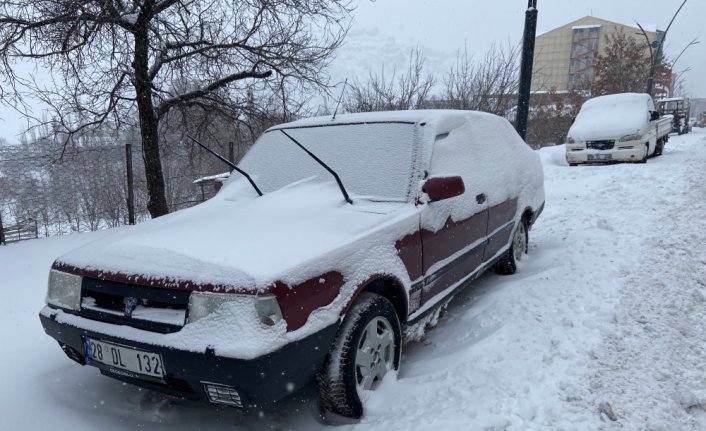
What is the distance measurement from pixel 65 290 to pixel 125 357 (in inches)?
24.8

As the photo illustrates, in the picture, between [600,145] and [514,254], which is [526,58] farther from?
[600,145]

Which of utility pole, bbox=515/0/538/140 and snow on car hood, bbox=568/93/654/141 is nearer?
utility pole, bbox=515/0/538/140

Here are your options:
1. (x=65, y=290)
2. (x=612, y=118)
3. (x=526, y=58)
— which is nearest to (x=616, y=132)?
(x=612, y=118)

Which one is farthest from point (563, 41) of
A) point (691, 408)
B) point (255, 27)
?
point (691, 408)

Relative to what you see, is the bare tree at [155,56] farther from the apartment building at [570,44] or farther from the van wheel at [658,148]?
the apartment building at [570,44]

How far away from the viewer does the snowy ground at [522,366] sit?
234 centimetres

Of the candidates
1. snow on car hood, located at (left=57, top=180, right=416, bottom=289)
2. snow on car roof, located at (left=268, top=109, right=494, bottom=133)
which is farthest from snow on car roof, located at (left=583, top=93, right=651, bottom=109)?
snow on car hood, located at (left=57, top=180, right=416, bottom=289)

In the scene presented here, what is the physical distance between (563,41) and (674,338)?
90.0m

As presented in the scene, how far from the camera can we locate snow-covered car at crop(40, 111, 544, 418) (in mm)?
1951

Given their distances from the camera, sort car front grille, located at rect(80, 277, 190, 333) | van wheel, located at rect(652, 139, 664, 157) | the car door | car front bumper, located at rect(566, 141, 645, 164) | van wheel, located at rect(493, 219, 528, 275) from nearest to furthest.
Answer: car front grille, located at rect(80, 277, 190, 333) < the car door < van wheel, located at rect(493, 219, 528, 275) < car front bumper, located at rect(566, 141, 645, 164) < van wheel, located at rect(652, 139, 664, 157)

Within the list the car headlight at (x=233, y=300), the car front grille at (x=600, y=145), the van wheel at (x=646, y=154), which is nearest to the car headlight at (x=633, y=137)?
the car front grille at (x=600, y=145)

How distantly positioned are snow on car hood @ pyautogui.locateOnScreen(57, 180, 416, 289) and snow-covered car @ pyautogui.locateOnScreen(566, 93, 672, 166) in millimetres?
10425

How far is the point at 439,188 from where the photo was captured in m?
2.80

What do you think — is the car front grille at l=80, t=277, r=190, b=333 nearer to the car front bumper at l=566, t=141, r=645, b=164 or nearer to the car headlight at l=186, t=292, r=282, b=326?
the car headlight at l=186, t=292, r=282, b=326
